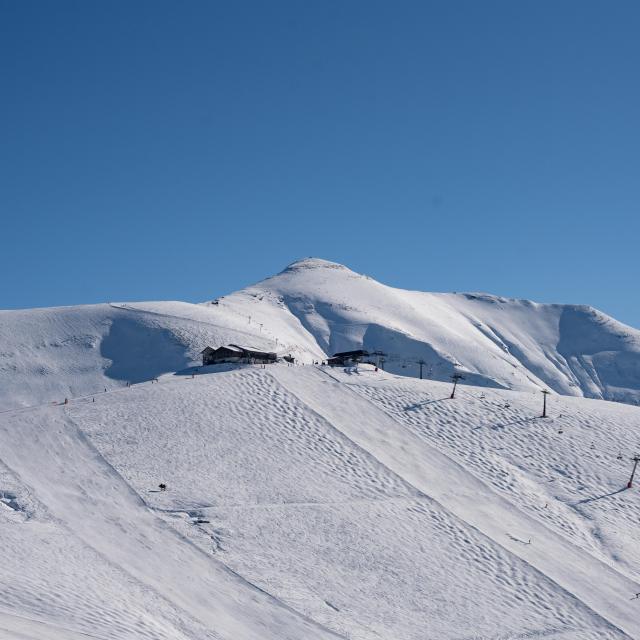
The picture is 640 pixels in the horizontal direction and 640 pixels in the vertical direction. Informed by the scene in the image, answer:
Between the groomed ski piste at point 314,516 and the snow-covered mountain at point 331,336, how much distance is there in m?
35.9

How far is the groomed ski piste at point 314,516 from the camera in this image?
23.6 metres

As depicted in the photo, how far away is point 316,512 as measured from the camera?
3092 centimetres

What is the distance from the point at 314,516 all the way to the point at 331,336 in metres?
98.0

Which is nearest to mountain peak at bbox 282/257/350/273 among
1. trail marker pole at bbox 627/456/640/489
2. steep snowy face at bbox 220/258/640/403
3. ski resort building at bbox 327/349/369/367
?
steep snowy face at bbox 220/258/640/403

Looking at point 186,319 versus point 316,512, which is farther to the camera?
point 186,319

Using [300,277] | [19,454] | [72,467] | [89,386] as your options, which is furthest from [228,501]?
[300,277]

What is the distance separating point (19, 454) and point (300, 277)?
129 metres

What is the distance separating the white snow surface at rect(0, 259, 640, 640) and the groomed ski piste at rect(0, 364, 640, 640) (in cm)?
10

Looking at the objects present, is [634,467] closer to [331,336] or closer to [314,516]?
[314,516]

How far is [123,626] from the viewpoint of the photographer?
2003cm

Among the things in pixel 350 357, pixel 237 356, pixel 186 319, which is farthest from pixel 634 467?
pixel 186 319

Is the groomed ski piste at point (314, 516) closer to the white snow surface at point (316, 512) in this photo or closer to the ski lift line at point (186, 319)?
the white snow surface at point (316, 512)

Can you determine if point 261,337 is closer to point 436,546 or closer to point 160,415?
point 160,415

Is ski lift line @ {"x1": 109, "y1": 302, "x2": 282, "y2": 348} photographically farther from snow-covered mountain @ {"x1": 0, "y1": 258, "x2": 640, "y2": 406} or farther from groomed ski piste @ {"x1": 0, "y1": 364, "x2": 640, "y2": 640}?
groomed ski piste @ {"x1": 0, "y1": 364, "x2": 640, "y2": 640}
